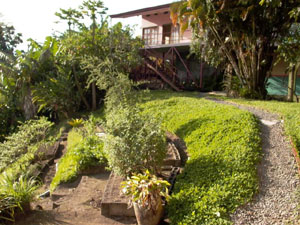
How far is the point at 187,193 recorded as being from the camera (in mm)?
4355

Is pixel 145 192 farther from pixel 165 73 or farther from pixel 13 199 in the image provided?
pixel 165 73

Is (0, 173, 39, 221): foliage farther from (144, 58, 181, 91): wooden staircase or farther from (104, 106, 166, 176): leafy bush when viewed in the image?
(144, 58, 181, 91): wooden staircase

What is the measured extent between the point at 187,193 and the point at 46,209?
249 cm

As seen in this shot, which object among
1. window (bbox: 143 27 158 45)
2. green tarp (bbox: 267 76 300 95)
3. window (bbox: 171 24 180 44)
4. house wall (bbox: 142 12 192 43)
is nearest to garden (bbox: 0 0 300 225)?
green tarp (bbox: 267 76 300 95)

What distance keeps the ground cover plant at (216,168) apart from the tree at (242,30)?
5.02 m

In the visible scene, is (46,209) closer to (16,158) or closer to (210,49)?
(16,158)

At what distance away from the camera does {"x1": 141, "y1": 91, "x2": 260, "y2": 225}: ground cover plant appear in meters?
4.03

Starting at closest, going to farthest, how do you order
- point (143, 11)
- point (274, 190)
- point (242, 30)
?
point (274, 190) → point (242, 30) → point (143, 11)

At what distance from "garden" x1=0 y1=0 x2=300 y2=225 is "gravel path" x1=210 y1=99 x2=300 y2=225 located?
0.03m

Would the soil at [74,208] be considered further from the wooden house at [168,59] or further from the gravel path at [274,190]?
the wooden house at [168,59]

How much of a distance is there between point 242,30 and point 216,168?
8.12m

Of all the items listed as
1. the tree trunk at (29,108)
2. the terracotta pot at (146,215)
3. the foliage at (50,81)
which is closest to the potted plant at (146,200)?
the terracotta pot at (146,215)

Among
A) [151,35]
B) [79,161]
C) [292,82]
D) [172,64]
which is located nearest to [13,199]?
[79,161]

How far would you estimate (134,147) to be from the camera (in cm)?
484
